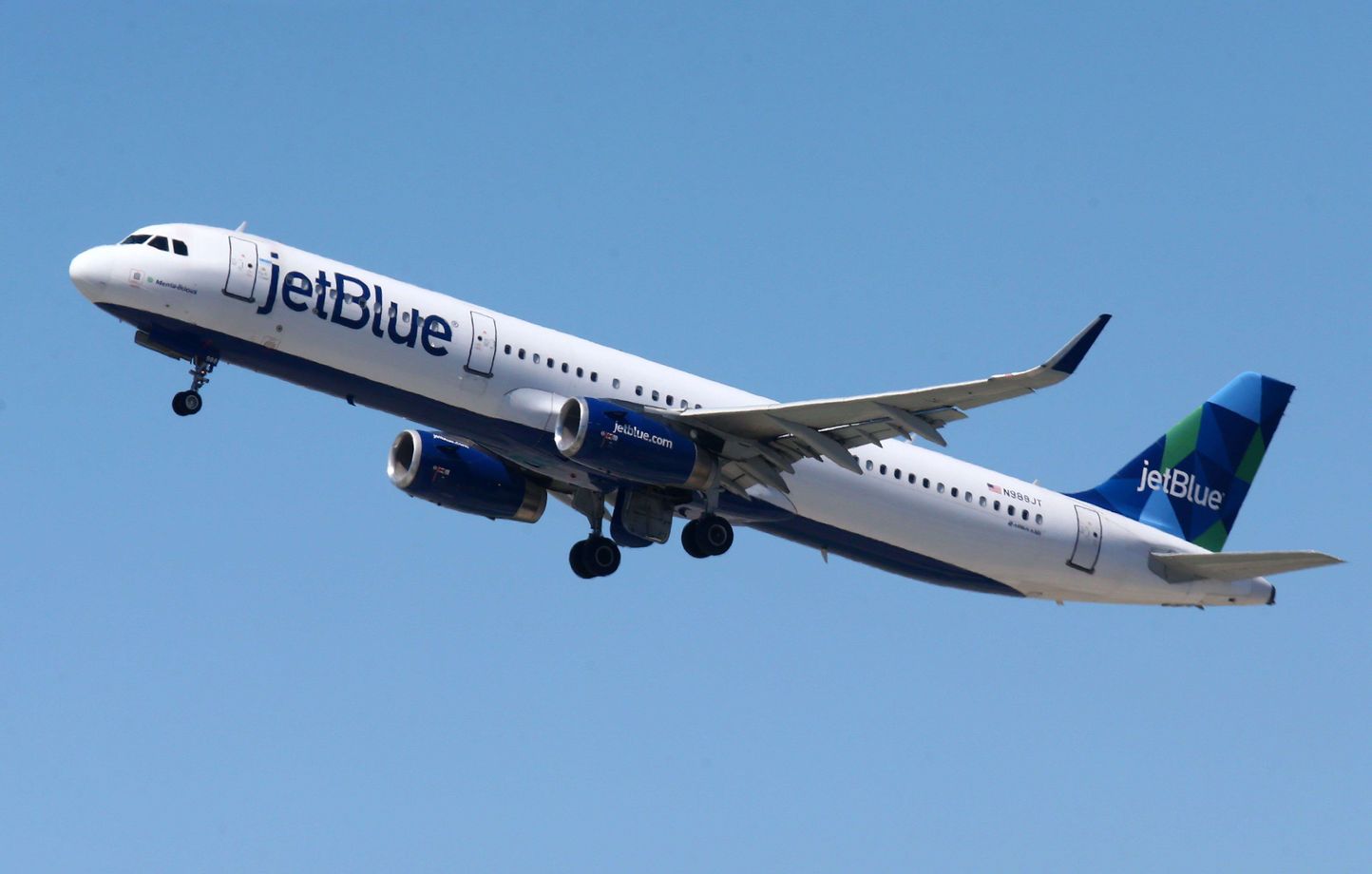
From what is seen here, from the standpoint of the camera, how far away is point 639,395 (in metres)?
38.0

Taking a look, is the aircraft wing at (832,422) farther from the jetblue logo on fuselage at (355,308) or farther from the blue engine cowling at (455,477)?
the blue engine cowling at (455,477)

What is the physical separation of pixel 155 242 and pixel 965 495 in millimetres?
18499

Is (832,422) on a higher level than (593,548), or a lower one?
higher

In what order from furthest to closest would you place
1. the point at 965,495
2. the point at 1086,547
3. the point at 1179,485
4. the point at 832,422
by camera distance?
the point at 1179,485 → the point at 1086,547 → the point at 965,495 → the point at 832,422

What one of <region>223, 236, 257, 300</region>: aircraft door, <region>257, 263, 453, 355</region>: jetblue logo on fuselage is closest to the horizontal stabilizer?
<region>257, 263, 453, 355</region>: jetblue logo on fuselage

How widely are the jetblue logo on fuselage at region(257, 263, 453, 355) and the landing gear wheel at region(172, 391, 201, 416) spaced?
2.40 meters

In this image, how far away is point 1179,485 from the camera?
46094mm

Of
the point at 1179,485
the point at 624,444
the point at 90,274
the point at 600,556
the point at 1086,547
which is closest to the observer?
the point at 90,274

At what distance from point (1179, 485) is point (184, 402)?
24842mm

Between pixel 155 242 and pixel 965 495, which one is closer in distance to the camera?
pixel 155 242

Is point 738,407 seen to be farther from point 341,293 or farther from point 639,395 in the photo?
point 341,293

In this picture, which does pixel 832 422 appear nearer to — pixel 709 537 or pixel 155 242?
pixel 709 537

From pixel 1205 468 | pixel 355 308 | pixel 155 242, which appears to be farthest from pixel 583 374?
pixel 1205 468

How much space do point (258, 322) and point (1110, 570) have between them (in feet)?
68.4
